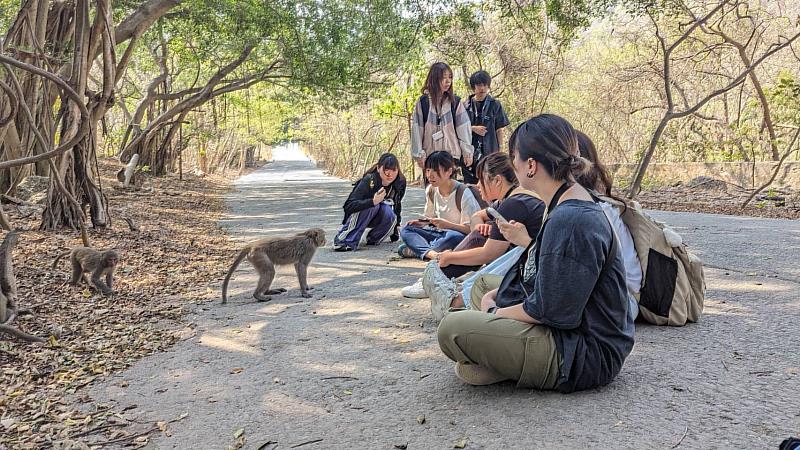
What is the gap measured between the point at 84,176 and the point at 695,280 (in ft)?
25.6

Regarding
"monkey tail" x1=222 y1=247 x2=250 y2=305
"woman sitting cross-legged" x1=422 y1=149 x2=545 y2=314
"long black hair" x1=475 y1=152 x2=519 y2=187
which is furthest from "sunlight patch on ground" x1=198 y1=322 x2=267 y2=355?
"long black hair" x1=475 y1=152 x2=519 y2=187

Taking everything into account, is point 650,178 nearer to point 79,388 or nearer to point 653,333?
point 653,333

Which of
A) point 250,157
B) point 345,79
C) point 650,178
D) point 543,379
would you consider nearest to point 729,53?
point 650,178

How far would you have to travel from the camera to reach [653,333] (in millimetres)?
A: 3836

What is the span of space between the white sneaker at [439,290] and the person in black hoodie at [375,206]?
110 inches

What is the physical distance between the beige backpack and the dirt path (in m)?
0.12

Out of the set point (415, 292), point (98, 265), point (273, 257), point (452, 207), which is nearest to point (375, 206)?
point (452, 207)

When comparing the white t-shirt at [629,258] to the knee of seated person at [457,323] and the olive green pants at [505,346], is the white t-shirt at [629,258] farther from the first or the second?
the knee of seated person at [457,323]

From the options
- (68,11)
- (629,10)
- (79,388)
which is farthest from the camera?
(629,10)

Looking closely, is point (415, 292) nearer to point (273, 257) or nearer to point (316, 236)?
point (316, 236)

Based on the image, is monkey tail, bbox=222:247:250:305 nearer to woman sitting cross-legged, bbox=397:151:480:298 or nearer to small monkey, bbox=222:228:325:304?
small monkey, bbox=222:228:325:304

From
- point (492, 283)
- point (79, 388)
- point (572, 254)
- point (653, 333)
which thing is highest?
point (572, 254)

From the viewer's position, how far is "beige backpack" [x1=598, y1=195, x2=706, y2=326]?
12.4ft

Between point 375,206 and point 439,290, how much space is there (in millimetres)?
3519
